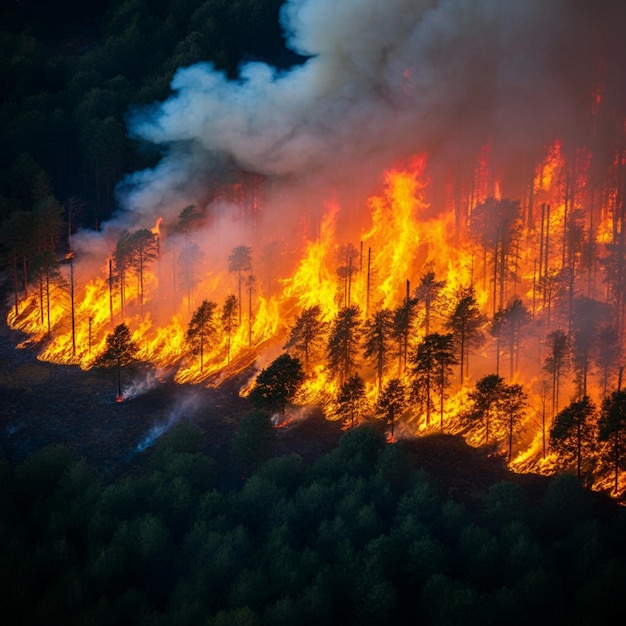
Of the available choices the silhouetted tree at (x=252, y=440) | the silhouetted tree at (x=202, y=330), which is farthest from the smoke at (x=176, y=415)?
the silhouetted tree at (x=252, y=440)

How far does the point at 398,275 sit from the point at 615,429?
28.1 m

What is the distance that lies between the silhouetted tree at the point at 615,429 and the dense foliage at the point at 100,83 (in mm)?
57775

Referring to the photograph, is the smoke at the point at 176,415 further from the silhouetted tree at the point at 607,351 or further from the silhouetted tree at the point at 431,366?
the silhouetted tree at the point at 607,351

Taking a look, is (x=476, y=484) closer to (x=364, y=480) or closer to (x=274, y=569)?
(x=364, y=480)

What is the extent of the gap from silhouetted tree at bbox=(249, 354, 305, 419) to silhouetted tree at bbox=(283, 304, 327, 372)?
483 centimetres

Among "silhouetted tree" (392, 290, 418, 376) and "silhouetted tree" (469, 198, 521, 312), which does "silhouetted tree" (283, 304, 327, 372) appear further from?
"silhouetted tree" (469, 198, 521, 312)

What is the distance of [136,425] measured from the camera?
43219 millimetres

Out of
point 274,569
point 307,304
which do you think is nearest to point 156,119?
point 307,304

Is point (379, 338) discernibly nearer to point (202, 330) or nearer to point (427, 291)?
point (427, 291)

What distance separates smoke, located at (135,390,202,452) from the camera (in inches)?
1624

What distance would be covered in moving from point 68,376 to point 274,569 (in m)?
27.9

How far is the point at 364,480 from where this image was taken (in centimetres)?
3425

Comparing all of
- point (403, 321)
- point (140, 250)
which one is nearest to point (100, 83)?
point (140, 250)

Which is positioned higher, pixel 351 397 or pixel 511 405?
pixel 351 397
